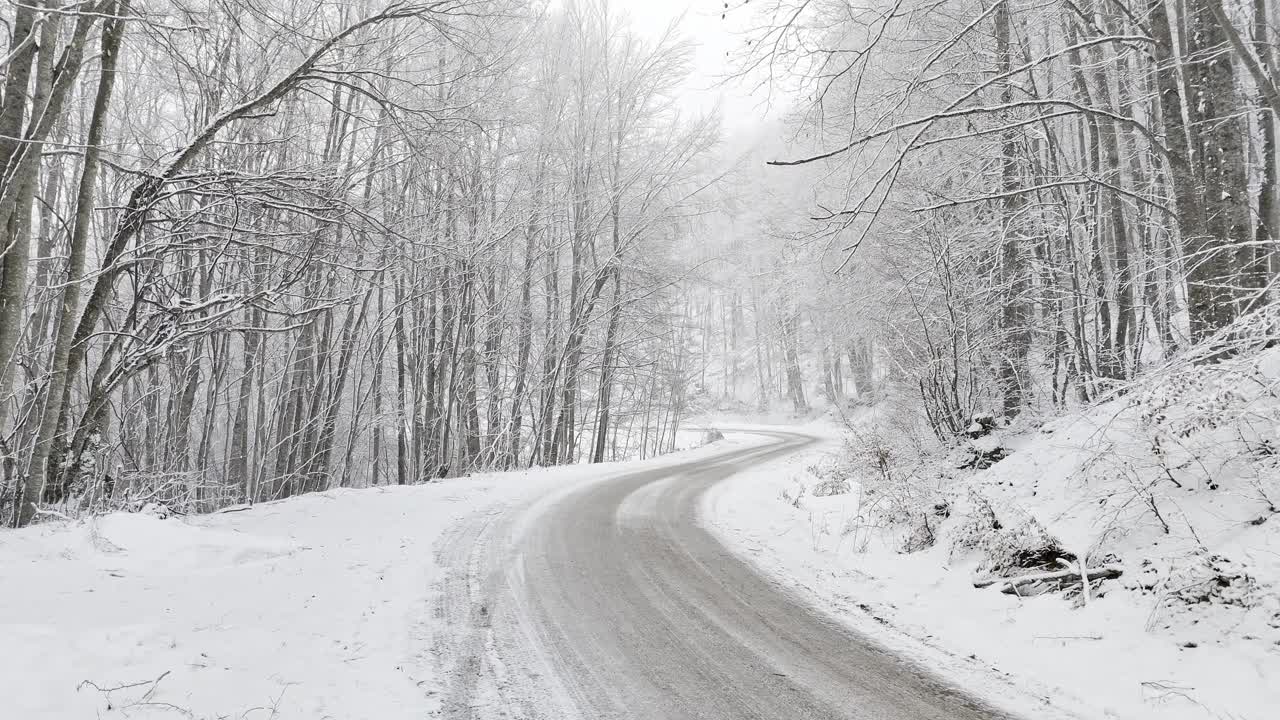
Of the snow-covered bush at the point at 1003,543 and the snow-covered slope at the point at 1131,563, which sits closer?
the snow-covered slope at the point at 1131,563

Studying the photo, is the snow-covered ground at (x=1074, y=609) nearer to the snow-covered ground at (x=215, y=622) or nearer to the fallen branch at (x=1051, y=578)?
the fallen branch at (x=1051, y=578)

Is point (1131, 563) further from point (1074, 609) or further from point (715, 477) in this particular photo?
point (715, 477)

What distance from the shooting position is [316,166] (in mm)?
7438

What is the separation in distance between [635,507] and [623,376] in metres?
11.6

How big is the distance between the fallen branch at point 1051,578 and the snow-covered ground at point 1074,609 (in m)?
0.09

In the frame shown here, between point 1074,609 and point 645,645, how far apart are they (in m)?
3.07

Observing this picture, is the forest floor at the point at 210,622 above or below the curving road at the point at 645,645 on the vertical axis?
above

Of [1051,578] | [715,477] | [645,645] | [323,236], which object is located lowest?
[645,645]

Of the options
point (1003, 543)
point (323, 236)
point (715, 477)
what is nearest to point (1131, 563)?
point (1003, 543)

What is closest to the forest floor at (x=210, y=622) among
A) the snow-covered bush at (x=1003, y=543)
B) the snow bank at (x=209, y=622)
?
the snow bank at (x=209, y=622)

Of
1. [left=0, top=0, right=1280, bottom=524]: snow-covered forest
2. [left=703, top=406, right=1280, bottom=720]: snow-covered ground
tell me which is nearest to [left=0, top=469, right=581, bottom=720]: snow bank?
[left=0, top=0, right=1280, bottom=524]: snow-covered forest

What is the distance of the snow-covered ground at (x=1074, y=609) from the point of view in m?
3.33

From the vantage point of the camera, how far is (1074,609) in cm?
438

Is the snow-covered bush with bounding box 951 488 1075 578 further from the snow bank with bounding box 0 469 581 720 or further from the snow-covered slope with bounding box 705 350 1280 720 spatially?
the snow bank with bounding box 0 469 581 720
